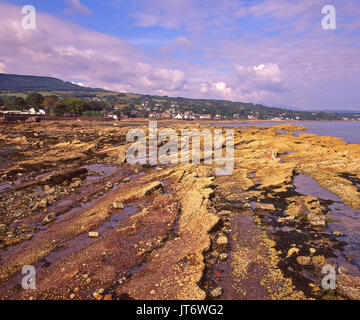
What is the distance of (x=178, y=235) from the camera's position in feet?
44.6

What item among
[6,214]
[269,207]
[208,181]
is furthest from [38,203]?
[269,207]

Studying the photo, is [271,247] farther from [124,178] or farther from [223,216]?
[124,178]

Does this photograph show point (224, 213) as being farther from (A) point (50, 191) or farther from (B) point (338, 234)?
(A) point (50, 191)

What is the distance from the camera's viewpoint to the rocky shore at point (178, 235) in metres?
9.47

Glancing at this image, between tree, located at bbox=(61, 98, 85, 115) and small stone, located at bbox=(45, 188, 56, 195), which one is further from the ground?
tree, located at bbox=(61, 98, 85, 115)

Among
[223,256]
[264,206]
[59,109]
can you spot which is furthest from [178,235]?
[59,109]

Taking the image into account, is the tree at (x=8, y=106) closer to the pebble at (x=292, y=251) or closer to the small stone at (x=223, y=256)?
the small stone at (x=223, y=256)

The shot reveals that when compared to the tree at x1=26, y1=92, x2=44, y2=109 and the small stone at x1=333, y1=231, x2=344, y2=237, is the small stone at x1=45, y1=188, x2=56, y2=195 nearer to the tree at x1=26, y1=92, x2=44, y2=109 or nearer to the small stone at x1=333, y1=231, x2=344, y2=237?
the small stone at x1=333, y1=231, x2=344, y2=237

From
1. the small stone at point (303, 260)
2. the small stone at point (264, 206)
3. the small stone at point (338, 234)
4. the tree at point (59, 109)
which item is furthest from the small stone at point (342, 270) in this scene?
the tree at point (59, 109)

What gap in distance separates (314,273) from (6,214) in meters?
→ 20.1

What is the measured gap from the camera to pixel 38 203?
1731 cm

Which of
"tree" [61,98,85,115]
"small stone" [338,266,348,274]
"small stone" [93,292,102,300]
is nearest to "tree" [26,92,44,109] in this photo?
"tree" [61,98,85,115]

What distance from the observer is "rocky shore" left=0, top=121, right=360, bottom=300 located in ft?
31.1

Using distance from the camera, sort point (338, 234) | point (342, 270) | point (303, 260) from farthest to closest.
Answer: point (338, 234), point (303, 260), point (342, 270)
